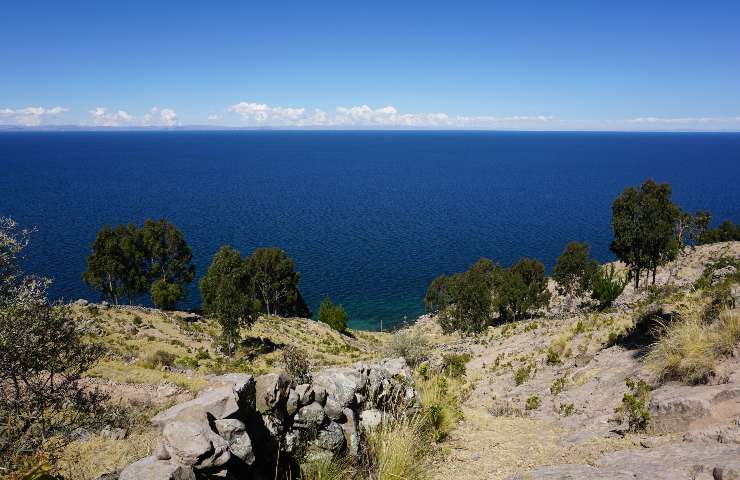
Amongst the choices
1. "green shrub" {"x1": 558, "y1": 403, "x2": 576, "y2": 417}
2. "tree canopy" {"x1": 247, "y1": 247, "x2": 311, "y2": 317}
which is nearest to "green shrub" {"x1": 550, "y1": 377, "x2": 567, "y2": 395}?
"green shrub" {"x1": 558, "y1": 403, "x2": 576, "y2": 417}

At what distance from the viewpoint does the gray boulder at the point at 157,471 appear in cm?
621

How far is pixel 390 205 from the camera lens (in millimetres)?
179125

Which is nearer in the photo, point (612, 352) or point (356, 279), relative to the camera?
point (612, 352)

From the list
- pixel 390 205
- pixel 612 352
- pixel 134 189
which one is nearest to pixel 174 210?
pixel 134 189

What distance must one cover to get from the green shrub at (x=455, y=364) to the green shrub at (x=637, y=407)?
485 inches

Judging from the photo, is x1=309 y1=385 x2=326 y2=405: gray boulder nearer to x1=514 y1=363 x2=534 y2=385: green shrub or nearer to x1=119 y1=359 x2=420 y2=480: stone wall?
x1=119 y1=359 x2=420 y2=480: stone wall

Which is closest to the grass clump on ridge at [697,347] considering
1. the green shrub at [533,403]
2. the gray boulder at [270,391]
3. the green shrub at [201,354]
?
the green shrub at [533,403]

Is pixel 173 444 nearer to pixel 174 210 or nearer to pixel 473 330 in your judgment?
pixel 473 330

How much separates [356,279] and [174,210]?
3507 inches

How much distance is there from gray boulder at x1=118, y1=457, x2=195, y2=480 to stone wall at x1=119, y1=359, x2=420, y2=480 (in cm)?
1

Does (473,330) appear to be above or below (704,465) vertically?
below

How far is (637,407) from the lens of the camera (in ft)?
36.7

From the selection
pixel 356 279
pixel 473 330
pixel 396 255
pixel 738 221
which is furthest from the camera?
pixel 738 221

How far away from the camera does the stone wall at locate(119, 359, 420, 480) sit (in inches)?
265
